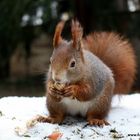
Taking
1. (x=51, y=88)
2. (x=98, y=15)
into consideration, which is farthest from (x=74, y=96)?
(x=98, y=15)

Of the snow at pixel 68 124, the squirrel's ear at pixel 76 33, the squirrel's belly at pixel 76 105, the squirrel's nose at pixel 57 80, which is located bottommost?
the snow at pixel 68 124

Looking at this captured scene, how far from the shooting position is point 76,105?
2664 mm

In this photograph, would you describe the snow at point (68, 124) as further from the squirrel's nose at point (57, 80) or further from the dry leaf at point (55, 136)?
the squirrel's nose at point (57, 80)

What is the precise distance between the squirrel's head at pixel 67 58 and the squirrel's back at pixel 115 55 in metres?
0.55

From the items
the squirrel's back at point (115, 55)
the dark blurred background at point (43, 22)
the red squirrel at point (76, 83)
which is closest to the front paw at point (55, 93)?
the red squirrel at point (76, 83)

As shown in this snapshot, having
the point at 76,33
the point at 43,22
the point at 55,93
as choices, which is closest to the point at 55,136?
the point at 55,93

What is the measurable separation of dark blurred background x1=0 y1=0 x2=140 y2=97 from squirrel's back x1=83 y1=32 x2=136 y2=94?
9.46ft

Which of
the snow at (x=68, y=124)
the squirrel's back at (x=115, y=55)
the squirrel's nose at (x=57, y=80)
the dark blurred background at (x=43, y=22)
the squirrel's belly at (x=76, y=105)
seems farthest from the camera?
the dark blurred background at (x=43, y=22)

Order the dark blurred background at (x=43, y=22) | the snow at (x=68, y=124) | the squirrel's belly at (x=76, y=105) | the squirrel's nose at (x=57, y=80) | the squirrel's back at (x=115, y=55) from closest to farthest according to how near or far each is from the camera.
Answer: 1. the squirrel's nose at (x=57, y=80)
2. the snow at (x=68, y=124)
3. the squirrel's belly at (x=76, y=105)
4. the squirrel's back at (x=115, y=55)
5. the dark blurred background at (x=43, y=22)

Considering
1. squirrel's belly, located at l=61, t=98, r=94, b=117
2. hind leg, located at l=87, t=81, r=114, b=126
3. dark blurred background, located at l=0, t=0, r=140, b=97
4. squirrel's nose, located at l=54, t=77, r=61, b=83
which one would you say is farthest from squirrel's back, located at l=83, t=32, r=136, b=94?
dark blurred background, located at l=0, t=0, r=140, b=97

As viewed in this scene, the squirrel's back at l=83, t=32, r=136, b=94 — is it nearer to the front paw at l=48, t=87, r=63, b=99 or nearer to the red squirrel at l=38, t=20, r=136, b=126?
the red squirrel at l=38, t=20, r=136, b=126

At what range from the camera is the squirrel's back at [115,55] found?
3.15 meters

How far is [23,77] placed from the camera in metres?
6.74

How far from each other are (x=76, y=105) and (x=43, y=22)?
12.3 ft
